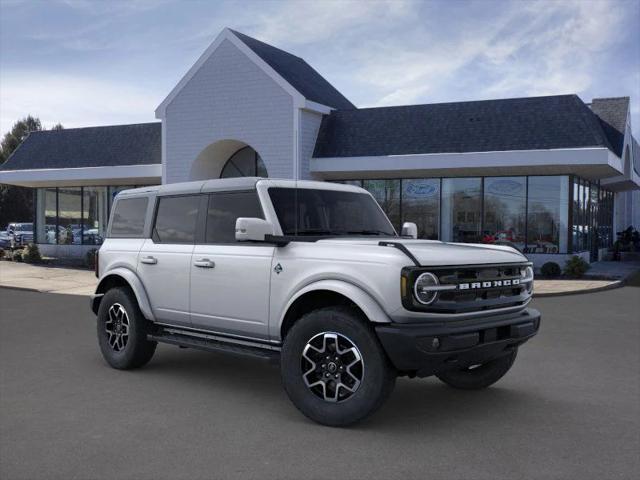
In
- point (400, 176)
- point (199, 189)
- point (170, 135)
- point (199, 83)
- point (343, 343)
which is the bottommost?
point (343, 343)

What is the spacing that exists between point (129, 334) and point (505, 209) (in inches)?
703

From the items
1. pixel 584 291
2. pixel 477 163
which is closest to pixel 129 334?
pixel 584 291

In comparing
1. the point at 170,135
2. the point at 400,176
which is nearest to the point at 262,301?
the point at 400,176

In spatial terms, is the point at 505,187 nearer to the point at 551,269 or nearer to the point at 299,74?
the point at 551,269

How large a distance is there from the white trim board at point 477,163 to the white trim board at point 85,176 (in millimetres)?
7382

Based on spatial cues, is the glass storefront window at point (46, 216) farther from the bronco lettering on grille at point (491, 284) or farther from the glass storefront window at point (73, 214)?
the bronco lettering on grille at point (491, 284)

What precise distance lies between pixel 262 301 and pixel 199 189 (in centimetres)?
170

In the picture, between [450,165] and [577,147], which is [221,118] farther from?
[577,147]

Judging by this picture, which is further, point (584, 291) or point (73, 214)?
point (73, 214)

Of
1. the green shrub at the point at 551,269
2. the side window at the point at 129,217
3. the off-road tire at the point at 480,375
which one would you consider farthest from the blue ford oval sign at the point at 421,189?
the off-road tire at the point at 480,375

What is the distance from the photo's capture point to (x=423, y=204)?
23828mm

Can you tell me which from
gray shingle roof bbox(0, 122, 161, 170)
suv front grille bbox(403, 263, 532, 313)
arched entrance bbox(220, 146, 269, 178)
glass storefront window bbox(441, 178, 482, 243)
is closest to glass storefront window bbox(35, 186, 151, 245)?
gray shingle roof bbox(0, 122, 161, 170)

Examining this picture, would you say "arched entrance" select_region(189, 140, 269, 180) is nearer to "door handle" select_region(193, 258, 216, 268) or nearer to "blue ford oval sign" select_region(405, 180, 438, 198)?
"blue ford oval sign" select_region(405, 180, 438, 198)

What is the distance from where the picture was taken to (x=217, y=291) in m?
6.46
